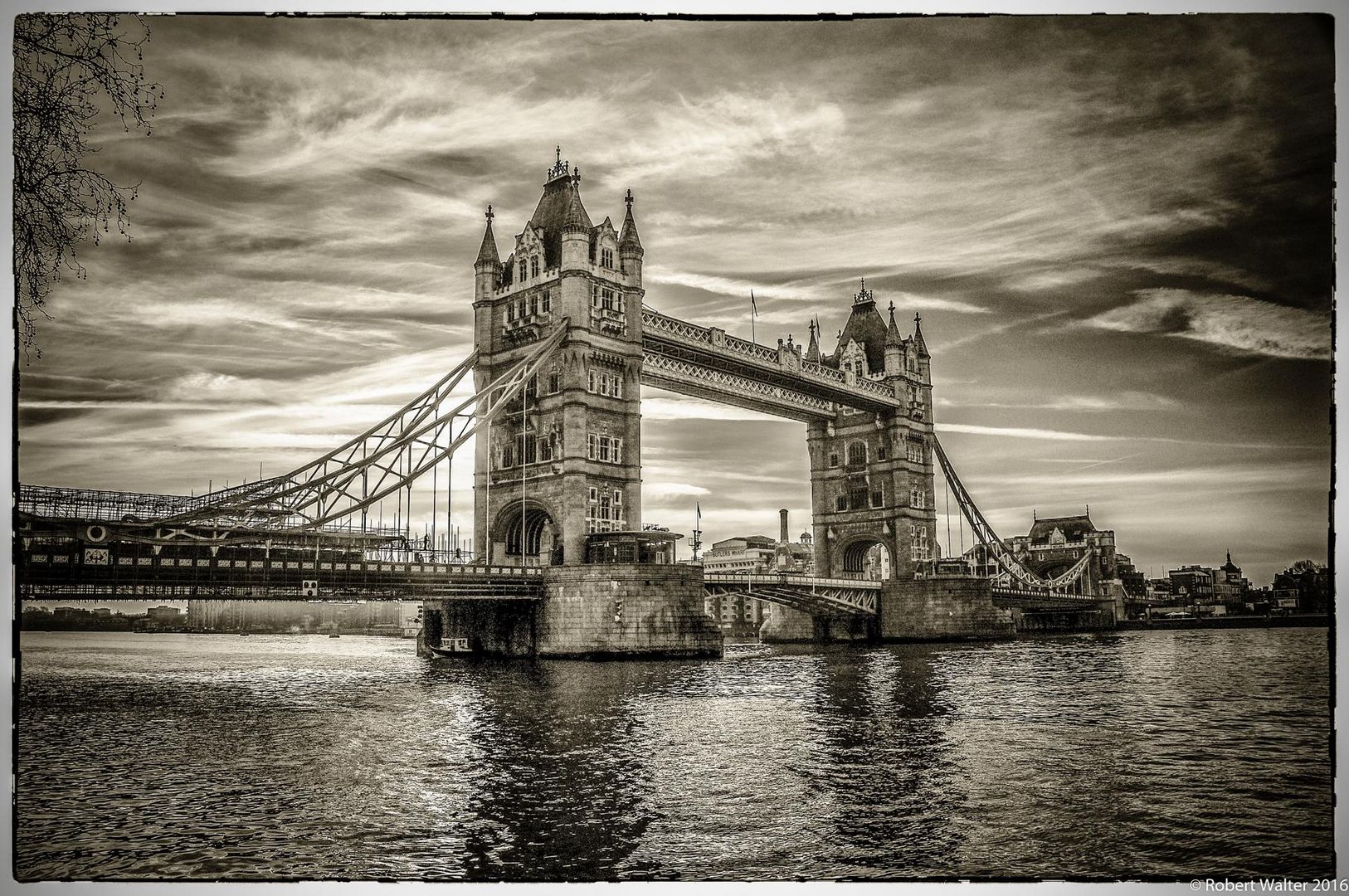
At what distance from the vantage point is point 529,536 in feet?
165

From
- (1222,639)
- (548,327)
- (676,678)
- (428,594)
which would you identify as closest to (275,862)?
(676,678)

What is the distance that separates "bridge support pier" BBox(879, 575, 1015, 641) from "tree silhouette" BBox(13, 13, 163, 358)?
51934mm

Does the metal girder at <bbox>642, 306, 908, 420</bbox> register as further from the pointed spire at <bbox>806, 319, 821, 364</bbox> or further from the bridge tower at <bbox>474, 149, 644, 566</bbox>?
the pointed spire at <bbox>806, 319, 821, 364</bbox>

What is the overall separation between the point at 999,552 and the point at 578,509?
34.0m

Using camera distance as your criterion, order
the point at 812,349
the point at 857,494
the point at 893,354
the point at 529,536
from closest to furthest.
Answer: the point at 529,536
the point at 893,354
the point at 857,494
the point at 812,349

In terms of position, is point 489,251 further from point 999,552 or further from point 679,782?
point 999,552

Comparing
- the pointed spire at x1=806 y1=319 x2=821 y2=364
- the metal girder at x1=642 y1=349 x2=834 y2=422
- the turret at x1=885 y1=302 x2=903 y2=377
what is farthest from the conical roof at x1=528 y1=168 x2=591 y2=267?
the turret at x1=885 y1=302 x2=903 y2=377

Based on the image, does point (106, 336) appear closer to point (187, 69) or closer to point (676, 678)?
point (187, 69)

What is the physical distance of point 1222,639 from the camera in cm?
5428

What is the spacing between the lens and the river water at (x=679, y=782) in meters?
11.7

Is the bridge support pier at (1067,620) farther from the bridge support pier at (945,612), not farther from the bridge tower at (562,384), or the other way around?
the bridge tower at (562,384)

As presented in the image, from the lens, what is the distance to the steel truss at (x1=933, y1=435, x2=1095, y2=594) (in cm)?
6356

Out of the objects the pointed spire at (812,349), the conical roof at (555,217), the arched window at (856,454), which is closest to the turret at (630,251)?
the conical roof at (555,217)

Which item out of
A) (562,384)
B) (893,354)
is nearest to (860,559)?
(893,354)
